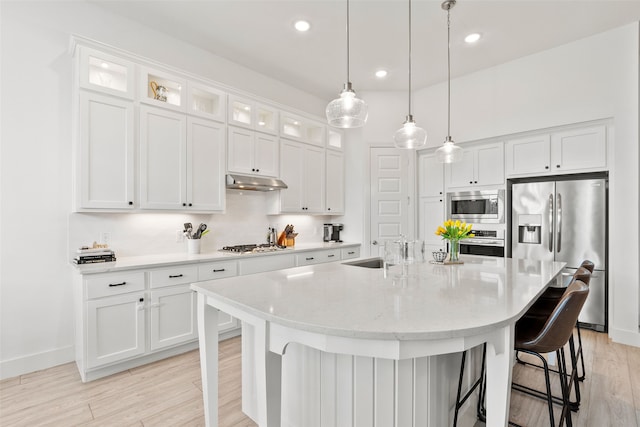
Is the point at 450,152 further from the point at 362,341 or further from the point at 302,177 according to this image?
the point at 362,341

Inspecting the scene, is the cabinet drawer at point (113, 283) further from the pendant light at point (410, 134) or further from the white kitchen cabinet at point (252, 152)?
the pendant light at point (410, 134)

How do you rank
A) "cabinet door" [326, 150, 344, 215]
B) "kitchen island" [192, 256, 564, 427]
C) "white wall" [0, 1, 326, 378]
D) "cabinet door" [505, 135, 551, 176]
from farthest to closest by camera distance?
"cabinet door" [326, 150, 344, 215] < "cabinet door" [505, 135, 551, 176] < "white wall" [0, 1, 326, 378] < "kitchen island" [192, 256, 564, 427]

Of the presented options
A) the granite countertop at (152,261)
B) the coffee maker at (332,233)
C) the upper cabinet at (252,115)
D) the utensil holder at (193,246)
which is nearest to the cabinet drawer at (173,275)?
the granite countertop at (152,261)

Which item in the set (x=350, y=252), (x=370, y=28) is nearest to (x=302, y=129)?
(x=370, y=28)

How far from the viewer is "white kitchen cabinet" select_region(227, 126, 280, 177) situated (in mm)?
3514

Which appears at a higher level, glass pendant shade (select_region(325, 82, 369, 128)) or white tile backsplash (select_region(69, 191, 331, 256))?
glass pendant shade (select_region(325, 82, 369, 128))

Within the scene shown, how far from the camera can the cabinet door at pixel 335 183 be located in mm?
4703

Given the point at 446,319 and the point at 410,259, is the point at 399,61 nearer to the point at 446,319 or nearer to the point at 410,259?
the point at 410,259

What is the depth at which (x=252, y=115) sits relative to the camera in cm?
369

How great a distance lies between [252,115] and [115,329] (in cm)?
255

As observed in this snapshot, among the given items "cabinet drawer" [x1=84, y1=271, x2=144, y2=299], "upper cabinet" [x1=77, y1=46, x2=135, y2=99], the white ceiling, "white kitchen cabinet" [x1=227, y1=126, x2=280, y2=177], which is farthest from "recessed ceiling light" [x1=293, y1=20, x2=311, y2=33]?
"cabinet drawer" [x1=84, y1=271, x2=144, y2=299]

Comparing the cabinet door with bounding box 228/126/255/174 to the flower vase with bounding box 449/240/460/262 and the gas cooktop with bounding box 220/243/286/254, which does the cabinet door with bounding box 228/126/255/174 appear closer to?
the gas cooktop with bounding box 220/243/286/254

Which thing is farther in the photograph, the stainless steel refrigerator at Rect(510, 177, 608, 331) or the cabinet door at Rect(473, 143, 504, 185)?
the cabinet door at Rect(473, 143, 504, 185)

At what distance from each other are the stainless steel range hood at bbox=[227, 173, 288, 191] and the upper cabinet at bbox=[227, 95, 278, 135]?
598mm
